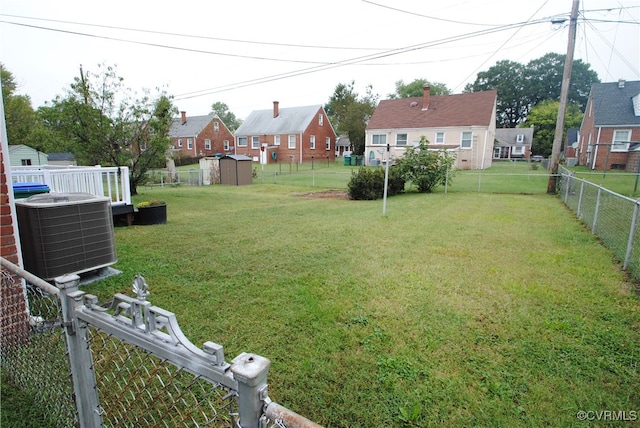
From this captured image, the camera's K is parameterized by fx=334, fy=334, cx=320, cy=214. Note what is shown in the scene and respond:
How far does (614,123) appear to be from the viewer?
2306cm

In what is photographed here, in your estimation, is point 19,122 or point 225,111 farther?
point 225,111

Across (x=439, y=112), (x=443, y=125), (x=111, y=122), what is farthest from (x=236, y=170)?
(x=439, y=112)

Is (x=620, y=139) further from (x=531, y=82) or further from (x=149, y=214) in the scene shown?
(x=531, y=82)

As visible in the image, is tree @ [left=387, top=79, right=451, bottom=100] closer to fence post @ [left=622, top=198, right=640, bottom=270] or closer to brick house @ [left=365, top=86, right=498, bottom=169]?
brick house @ [left=365, top=86, right=498, bottom=169]

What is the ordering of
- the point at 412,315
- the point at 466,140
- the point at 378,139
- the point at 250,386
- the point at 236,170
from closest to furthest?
the point at 250,386, the point at 412,315, the point at 236,170, the point at 466,140, the point at 378,139

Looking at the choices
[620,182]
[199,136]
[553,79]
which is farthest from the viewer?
[553,79]

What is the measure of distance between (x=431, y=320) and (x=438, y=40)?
13.0 m

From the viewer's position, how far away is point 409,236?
6566mm

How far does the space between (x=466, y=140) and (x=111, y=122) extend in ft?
76.4

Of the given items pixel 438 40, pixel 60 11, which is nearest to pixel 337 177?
pixel 438 40

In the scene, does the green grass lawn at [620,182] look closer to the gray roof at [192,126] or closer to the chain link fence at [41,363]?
the chain link fence at [41,363]

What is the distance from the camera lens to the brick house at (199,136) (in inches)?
1495

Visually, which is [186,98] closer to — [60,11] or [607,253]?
[60,11]

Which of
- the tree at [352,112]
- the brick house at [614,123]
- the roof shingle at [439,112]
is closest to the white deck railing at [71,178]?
the roof shingle at [439,112]
